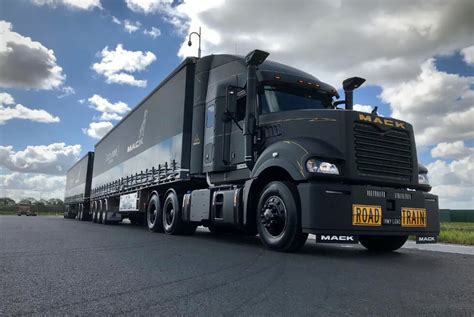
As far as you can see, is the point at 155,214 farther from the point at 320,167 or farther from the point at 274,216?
the point at 320,167

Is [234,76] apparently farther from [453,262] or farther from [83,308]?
[83,308]

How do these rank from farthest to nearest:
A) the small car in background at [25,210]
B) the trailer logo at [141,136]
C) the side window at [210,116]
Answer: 1. the small car in background at [25,210]
2. the trailer logo at [141,136]
3. the side window at [210,116]

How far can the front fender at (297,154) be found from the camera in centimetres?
589

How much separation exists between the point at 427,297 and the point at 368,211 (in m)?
2.43

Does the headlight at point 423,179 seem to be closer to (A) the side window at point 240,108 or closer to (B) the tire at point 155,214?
(A) the side window at point 240,108

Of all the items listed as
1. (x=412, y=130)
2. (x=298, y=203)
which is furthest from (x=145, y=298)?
(x=412, y=130)

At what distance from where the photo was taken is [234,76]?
812cm

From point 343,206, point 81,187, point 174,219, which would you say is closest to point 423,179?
point 343,206

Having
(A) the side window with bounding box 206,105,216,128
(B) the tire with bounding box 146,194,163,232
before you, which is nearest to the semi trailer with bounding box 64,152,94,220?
(B) the tire with bounding box 146,194,163,232

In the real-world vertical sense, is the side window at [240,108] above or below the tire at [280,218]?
above

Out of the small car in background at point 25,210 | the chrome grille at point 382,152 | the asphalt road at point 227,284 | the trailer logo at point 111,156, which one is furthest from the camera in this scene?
the small car in background at point 25,210

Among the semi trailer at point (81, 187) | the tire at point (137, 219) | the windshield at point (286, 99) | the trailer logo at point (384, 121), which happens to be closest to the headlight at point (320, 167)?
the trailer logo at point (384, 121)

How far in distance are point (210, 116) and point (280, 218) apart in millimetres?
3482

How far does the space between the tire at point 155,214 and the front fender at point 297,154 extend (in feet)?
17.2
